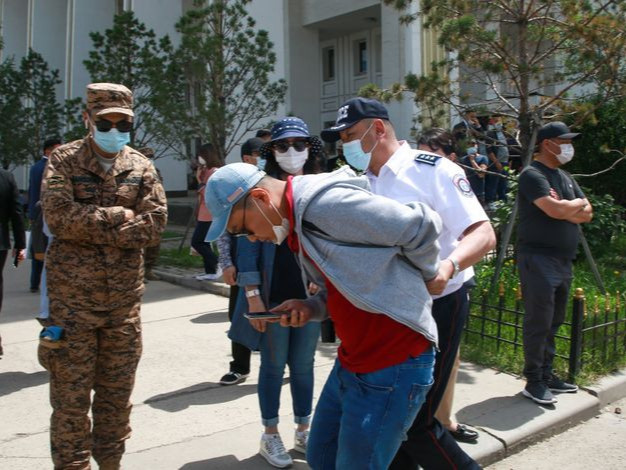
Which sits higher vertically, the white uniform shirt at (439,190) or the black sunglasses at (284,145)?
the black sunglasses at (284,145)

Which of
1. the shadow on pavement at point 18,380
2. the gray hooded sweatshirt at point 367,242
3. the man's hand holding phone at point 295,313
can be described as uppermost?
the gray hooded sweatshirt at point 367,242

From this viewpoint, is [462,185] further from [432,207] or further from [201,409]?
[201,409]

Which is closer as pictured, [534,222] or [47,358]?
[47,358]

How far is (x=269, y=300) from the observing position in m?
3.90

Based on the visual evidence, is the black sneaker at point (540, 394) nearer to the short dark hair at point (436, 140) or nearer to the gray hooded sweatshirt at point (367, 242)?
the short dark hair at point (436, 140)

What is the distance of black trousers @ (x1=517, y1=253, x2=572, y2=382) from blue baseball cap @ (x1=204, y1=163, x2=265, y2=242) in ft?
9.33

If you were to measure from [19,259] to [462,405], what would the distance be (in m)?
4.07

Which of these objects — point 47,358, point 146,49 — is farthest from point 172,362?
point 146,49

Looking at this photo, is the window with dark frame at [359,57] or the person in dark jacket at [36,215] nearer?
the person in dark jacket at [36,215]

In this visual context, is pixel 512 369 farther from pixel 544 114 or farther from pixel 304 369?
pixel 544 114

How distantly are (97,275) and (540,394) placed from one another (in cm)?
308

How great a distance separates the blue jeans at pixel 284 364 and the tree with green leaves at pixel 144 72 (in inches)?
342

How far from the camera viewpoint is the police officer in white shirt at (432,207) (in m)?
2.80

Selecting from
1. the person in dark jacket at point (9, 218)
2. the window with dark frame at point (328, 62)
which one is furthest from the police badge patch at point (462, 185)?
the window with dark frame at point (328, 62)
